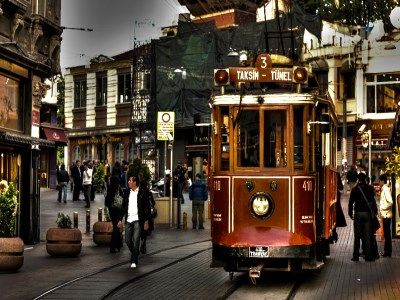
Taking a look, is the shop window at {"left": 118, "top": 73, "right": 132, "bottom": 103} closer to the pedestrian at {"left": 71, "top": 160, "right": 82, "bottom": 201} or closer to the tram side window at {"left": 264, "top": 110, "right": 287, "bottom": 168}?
the pedestrian at {"left": 71, "top": 160, "right": 82, "bottom": 201}

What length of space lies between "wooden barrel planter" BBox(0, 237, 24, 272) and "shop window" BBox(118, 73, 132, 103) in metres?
46.0

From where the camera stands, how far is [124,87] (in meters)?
61.0

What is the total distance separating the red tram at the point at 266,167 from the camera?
13.0m

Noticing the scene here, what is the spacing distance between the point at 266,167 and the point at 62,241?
5856 millimetres

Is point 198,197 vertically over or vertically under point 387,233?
over

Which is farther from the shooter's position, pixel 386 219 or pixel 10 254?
pixel 386 219

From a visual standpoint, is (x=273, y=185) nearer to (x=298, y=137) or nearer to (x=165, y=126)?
(x=298, y=137)

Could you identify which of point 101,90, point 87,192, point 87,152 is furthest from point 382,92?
point 87,152

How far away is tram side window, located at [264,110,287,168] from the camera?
1309 cm

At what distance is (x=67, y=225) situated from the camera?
674 inches

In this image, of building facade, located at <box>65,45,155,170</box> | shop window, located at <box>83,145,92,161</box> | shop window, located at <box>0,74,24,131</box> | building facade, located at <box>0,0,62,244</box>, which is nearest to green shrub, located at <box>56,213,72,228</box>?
building facade, located at <box>0,0,62,244</box>

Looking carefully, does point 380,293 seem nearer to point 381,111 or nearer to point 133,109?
point 381,111

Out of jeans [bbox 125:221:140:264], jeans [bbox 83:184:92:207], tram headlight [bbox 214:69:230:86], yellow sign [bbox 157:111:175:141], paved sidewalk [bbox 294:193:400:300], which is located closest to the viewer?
paved sidewalk [bbox 294:193:400:300]

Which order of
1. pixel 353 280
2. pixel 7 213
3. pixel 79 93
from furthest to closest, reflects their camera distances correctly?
pixel 79 93 < pixel 7 213 < pixel 353 280
